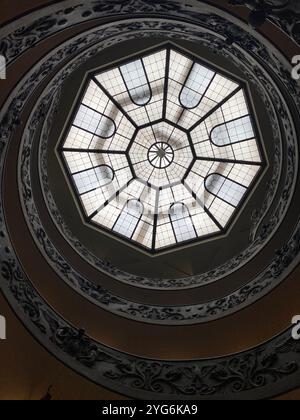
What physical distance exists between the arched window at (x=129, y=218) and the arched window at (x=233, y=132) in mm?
3252

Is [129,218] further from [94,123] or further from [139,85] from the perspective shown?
[139,85]

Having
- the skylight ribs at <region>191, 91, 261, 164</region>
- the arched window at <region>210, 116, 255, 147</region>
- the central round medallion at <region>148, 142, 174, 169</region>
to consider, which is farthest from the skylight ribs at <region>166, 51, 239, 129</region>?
the central round medallion at <region>148, 142, 174, 169</region>

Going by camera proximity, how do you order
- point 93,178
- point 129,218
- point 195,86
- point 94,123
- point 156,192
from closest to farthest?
point 195,86 → point 94,123 → point 93,178 → point 129,218 → point 156,192

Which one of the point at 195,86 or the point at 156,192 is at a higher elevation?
the point at 195,86

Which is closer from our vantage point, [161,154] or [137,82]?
[137,82]

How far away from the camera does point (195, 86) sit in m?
13.0

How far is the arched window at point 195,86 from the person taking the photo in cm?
1278

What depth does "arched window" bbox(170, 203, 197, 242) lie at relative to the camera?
46.9 feet

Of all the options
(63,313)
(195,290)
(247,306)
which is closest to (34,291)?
(63,313)

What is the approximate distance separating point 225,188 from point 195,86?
3289 millimetres

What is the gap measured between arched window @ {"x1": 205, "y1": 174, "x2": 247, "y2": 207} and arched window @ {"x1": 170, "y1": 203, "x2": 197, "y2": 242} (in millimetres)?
1093

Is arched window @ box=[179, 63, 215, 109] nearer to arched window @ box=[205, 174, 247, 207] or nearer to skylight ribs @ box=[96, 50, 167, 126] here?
skylight ribs @ box=[96, 50, 167, 126]

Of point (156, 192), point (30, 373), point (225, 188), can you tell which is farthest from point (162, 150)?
point (30, 373)
